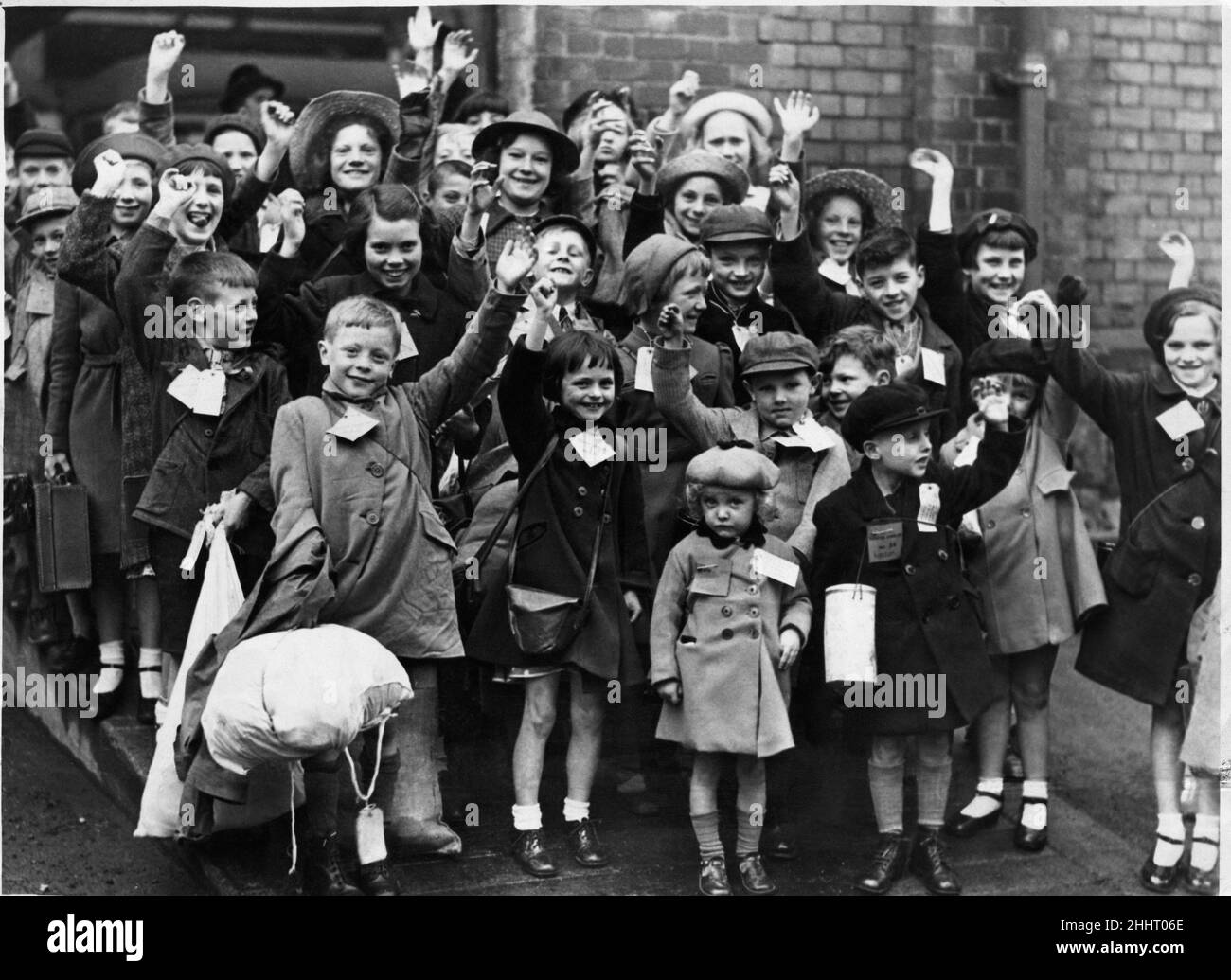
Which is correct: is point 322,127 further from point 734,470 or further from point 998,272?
point 998,272

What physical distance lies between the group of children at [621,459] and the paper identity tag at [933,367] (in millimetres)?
21

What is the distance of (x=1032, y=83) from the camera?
7.58m

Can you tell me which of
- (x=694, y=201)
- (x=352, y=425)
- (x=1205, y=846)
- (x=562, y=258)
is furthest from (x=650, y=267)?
(x=1205, y=846)

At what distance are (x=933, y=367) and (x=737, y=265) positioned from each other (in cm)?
70

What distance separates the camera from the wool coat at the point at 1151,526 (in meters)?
5.19

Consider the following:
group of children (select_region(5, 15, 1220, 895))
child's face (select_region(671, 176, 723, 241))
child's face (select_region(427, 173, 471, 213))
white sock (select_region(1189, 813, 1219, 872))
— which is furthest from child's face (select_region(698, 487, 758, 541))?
child's face (select_region(427, 173, 471, 213))

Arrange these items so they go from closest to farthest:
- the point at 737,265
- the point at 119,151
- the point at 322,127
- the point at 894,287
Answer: the point at 737,265
the point at 894,287
the point at 119,151
the point at 322,127

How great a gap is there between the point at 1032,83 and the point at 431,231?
3.19 m

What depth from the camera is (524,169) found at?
5703 mm

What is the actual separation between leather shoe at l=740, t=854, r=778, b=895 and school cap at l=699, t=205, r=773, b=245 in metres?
1.87

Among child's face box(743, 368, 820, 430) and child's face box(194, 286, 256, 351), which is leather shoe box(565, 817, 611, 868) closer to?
child's face box(743, 368, 820, 430)
